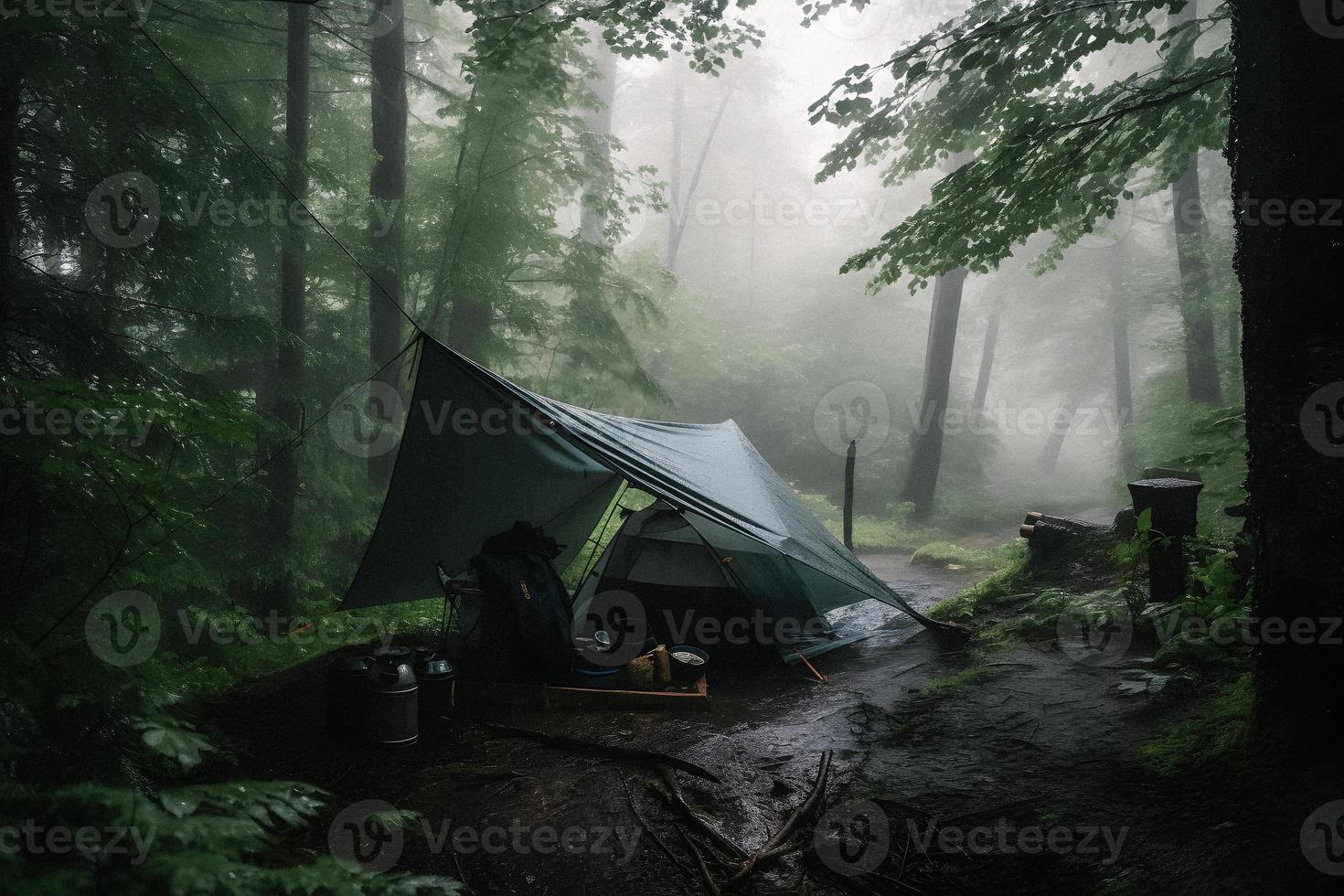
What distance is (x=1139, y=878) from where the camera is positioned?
2.19 metres

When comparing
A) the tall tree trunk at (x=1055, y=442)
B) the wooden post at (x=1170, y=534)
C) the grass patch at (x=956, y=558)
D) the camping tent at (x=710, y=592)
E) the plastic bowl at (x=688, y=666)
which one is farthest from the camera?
the tall tree trunk at (x=1055, y=442)

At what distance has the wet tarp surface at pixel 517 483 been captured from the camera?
15.2 ft

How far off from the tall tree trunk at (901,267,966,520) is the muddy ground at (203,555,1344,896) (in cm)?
963

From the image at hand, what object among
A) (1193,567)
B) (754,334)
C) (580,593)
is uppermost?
(754,334)

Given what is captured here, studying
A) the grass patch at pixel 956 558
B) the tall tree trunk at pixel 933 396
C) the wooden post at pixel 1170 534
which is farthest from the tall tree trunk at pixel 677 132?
the wooden post at pixel 1170 534

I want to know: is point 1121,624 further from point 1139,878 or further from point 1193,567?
point 1139,878

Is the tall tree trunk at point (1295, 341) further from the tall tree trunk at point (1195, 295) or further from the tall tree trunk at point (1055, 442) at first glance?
the tall tree trunk at point (1055, 442)

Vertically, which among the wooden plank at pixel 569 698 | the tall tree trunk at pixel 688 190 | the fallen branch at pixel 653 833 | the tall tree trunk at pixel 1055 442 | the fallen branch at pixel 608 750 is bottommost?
the fallen branch at pixel 653 833

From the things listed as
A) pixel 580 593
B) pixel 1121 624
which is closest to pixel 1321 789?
pixel 1121 624

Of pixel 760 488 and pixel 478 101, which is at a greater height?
pixel 478 101

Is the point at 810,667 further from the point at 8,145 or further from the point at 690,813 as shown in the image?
the point at 8,145

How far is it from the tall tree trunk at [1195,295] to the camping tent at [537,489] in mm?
8211

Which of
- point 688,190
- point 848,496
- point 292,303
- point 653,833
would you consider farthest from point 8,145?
point 688,190

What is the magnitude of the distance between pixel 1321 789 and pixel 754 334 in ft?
49.8
